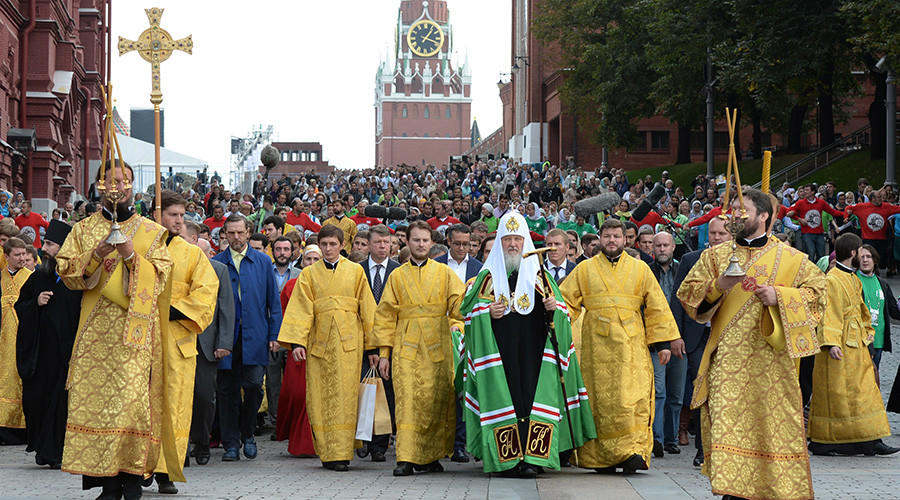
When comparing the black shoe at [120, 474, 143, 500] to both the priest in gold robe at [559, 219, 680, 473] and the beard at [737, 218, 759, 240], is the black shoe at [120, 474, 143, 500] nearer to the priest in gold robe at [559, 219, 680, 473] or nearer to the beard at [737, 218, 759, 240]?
the priest in gold robe at [559, 219, 680, 473]

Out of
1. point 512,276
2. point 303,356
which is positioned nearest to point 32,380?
point 303,356

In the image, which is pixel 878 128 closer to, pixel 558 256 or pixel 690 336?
pixel 558 256

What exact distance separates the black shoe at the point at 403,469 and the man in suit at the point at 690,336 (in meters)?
Answer: 2.39

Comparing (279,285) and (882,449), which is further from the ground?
(279,285)

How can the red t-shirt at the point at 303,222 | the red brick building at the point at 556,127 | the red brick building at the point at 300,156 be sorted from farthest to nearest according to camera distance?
the red brick building at the point at 300,156
the red brick building at the point at 556,127
the red t-shirt at the point at 303,222

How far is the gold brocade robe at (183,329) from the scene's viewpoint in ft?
26.6

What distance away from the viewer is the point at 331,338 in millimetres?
10148

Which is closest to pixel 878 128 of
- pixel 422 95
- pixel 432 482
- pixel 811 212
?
pixel 811 212

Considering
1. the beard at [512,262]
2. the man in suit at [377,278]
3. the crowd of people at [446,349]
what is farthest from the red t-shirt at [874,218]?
the beard at [512,262]

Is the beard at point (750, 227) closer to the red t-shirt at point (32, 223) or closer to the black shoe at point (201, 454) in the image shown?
the black shoe at point (201, 454)

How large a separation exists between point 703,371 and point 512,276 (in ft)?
7.88

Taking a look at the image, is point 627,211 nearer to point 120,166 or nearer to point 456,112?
point 120,166

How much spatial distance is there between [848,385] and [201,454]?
5.80 metres

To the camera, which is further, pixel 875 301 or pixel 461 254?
pixel 461 254
